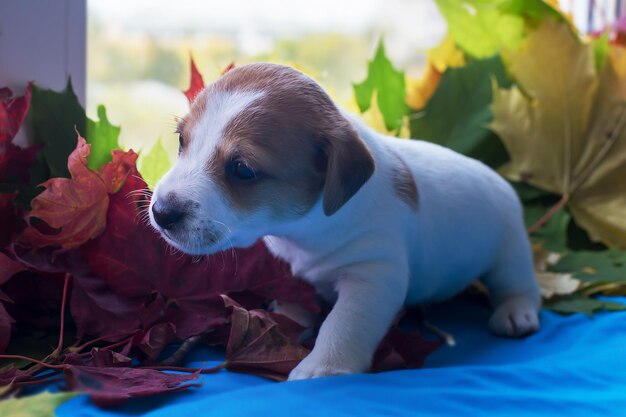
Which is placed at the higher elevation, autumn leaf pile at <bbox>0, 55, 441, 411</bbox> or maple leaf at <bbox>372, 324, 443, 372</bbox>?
autumn leaf pile at <bbox>0, 55, 441, 411</bbox>

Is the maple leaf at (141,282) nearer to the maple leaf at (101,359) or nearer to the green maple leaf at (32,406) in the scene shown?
the maple leaf at (101,359)

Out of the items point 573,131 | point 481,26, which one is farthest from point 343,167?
point 481,26

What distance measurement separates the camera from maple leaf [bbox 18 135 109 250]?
39.7 inches

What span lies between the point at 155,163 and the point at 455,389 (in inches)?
28.5

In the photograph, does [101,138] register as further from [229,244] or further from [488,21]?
[488,21]

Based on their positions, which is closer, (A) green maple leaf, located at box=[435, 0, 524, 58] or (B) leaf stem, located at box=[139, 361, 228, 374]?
(B) leaf stem, located at box=[139, 361, 228, 374]

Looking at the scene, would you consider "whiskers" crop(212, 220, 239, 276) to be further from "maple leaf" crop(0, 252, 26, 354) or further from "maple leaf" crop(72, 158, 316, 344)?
"maple leaf" crop(0, 252, 26, 354)

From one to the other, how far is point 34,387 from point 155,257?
0.91 ft

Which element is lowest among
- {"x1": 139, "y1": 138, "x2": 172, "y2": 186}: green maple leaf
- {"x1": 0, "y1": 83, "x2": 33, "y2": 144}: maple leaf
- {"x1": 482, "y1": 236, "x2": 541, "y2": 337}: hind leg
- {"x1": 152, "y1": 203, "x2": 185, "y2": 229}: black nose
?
{"x1": 482, "y1": 236, "x2": 541, "y2": 337}: hind leg

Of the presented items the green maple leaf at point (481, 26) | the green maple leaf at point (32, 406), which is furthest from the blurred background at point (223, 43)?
the green maple leaf at point (32, 406)

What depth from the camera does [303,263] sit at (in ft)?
4.07

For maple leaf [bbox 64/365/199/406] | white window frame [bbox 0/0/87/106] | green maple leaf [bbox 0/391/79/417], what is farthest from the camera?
white window frame [bbox 0/0/87/106]

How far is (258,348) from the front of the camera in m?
1.06

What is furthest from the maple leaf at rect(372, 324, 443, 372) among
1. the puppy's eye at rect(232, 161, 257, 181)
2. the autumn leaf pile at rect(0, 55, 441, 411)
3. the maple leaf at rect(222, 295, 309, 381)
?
the puppy's eye at rect(232, 161, 257, 181)
